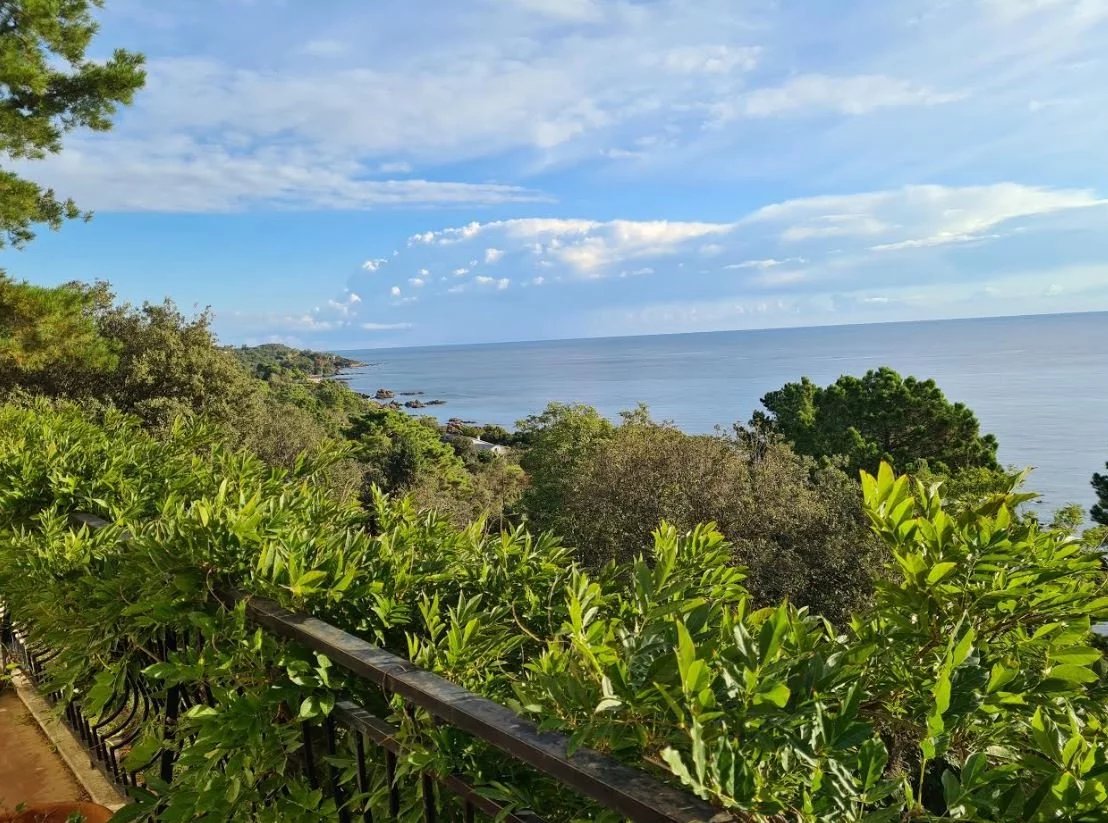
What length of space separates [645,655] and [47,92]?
465 inches

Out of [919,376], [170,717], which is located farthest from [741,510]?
[919,376]

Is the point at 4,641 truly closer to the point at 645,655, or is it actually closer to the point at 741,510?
the point at 645,655

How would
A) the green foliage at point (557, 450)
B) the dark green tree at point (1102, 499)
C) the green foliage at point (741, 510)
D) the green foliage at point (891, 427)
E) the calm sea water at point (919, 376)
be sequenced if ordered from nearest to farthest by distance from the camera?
the green foliage at point (741, 510)
the dark green tree at point (1102, 499)
the green foliage at point (557, 450)
the green foliage at point (891, 427)
the calm sea water at point (919, 376)

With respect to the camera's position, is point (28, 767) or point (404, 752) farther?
point (28, 767)

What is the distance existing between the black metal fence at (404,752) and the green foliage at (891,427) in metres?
28.0

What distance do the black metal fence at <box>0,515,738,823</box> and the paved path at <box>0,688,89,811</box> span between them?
115cm

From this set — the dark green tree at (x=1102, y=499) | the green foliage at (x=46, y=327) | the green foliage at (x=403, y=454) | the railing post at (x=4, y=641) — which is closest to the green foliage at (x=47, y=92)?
the green foliage at (x=46, y=327)

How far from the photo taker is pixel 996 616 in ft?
3.14

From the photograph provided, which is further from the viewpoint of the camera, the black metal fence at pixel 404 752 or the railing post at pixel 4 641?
the railing post at pixel 4 641

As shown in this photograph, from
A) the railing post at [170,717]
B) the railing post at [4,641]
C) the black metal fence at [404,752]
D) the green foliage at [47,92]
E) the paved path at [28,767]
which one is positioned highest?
the green foliage at [47,92]

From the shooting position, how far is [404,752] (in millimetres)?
1218

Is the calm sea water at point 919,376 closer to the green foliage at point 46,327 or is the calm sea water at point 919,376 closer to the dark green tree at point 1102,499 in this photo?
the dark green tree at point 1102,499

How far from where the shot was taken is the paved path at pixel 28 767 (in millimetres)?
2689

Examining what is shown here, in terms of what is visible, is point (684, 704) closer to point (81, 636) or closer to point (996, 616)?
point (996, 616)
